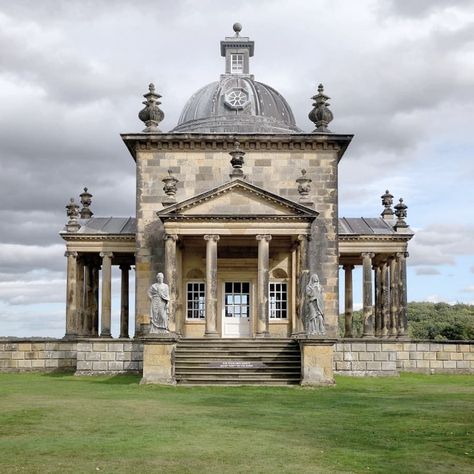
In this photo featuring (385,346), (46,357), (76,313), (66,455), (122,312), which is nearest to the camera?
(66,455)

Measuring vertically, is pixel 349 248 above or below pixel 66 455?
above

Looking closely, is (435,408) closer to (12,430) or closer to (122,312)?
(12,430)

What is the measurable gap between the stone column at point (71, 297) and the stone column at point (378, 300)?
15756mm

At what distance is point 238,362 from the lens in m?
26.3

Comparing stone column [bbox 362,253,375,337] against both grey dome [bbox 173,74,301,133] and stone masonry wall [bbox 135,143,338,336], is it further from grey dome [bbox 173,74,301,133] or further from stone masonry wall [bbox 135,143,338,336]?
grey dome [bbox 173,74,301,133]

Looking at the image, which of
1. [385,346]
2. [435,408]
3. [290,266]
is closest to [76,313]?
[290,266]

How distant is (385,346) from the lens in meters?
29.1

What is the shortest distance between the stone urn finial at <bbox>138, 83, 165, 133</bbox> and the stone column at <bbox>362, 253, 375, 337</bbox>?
39.9ft

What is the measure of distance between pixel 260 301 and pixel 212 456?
18500 mm

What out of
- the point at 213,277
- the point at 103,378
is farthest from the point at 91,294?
the point at 103,378

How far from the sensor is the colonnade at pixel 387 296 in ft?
126

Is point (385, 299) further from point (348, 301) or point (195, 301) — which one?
point (195, 301)

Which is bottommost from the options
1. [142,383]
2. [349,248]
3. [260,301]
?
[142,383]

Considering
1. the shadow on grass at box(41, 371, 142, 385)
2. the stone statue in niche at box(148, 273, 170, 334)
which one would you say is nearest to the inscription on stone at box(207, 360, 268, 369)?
the stone statue in niche at box(148, 273, 170, 334)
